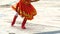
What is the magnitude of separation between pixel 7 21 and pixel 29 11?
1.83 meters

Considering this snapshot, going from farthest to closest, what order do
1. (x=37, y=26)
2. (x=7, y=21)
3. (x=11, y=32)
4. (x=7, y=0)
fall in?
(x=7, y=0)
(x=7, y=21)
(x=37, y=26)
(x=11, y=32)

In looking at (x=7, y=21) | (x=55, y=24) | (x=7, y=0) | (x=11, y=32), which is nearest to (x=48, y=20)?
(x=55, y=24)

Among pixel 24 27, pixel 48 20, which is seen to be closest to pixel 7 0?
pixel 48 20

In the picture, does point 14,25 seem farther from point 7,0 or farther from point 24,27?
point 7,0

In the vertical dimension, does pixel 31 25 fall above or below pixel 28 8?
below

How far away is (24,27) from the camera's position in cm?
968

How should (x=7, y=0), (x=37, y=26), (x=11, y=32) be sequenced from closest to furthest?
(x=11, y=32), (x=37, y=26), (x=7, y=0)

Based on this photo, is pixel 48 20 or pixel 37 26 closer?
pixel 37 26

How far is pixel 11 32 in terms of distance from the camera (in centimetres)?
924

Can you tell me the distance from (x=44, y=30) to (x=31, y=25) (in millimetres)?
908

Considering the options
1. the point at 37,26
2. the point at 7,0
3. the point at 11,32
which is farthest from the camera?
the point at 7,0

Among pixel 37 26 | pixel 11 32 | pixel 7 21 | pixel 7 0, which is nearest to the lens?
pixel 11 32

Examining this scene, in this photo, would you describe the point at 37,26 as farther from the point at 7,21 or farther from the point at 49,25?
the point at 7,21

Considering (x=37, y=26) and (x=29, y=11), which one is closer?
(x=29, y=11)
